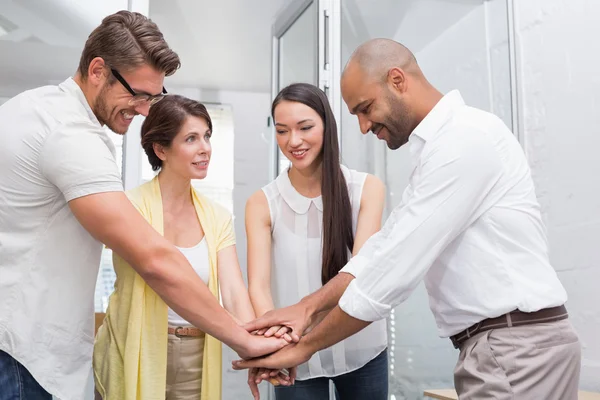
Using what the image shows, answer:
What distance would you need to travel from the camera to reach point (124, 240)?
1297 mm

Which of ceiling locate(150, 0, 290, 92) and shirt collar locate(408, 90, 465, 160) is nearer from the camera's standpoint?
shirt collar locate(408, 90, 465, 160)

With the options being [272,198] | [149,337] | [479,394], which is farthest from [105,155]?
[479,394]

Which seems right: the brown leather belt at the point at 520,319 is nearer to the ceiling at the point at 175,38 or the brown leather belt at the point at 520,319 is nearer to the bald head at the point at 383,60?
the bald head at the point at 383,60

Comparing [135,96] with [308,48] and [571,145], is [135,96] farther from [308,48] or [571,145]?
[571,145]

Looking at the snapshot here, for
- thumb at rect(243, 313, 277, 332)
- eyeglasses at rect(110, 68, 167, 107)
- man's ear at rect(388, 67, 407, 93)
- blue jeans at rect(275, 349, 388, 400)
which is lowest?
blue jeans at rect(275, 349, 388, 400)

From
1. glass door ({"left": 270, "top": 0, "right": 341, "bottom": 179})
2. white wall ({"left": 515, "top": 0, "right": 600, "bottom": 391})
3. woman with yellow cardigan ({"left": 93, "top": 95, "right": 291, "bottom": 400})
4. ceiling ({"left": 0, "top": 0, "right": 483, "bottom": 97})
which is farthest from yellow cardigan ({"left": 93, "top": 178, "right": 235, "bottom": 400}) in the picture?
white wall ({"left": 515, "top": 0, "right": 600, "bottom": 391})

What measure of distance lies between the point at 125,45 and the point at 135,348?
75 cm

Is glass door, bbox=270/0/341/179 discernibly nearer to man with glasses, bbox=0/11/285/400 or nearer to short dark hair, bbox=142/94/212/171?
short dark hair, bbox=142/94/212/171

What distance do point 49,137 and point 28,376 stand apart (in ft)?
1.53

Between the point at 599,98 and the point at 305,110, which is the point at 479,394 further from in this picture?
the point at 599,98

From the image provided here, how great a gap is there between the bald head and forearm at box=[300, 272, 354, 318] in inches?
21.4

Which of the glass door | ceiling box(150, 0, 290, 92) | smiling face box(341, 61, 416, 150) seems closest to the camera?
smiling face box(341, 61, 416, 150)

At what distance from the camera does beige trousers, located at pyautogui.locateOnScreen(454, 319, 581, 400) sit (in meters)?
1.15

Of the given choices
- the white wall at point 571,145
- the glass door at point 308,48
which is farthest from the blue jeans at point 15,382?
the white wall at point 571,145
